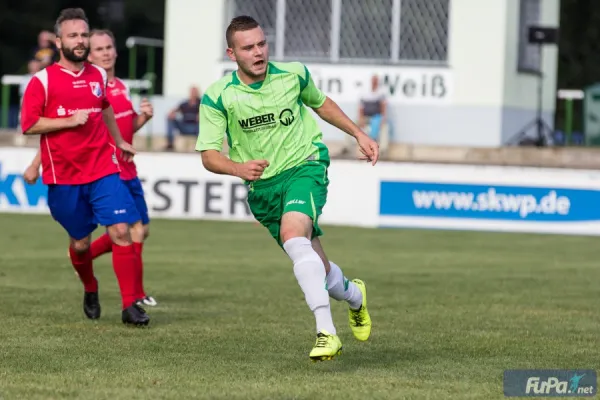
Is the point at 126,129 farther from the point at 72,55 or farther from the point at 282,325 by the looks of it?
the point at 282,325

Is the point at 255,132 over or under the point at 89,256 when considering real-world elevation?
over

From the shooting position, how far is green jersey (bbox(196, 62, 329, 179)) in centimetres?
872

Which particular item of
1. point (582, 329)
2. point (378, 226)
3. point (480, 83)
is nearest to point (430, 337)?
point (582, 329)

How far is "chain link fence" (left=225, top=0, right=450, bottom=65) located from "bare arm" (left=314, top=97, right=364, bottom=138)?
2023 centimetres

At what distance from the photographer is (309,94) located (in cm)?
892

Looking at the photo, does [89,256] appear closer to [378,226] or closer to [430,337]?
[430,337]

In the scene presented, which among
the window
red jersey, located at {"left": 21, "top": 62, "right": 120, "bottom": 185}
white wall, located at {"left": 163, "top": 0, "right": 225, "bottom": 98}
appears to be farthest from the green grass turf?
white wall, located at {"left": 163, "top": 0, "right": 225, "bottom": 98}

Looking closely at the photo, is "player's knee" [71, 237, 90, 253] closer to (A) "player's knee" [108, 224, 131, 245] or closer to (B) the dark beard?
(A) "player's knee" [108, 224, 131, 245]

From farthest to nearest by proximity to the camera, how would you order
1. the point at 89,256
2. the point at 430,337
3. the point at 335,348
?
the point at 89,256 → the point at 430,337 → the point at 335,348

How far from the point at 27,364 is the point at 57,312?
2867 mm

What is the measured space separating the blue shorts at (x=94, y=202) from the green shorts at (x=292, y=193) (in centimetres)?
184

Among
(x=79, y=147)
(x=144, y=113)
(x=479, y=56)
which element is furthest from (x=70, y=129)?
(x=479, y=56)

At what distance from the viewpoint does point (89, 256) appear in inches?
435

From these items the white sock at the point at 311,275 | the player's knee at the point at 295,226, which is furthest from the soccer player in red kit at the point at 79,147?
the white sock at the point at 311,275
